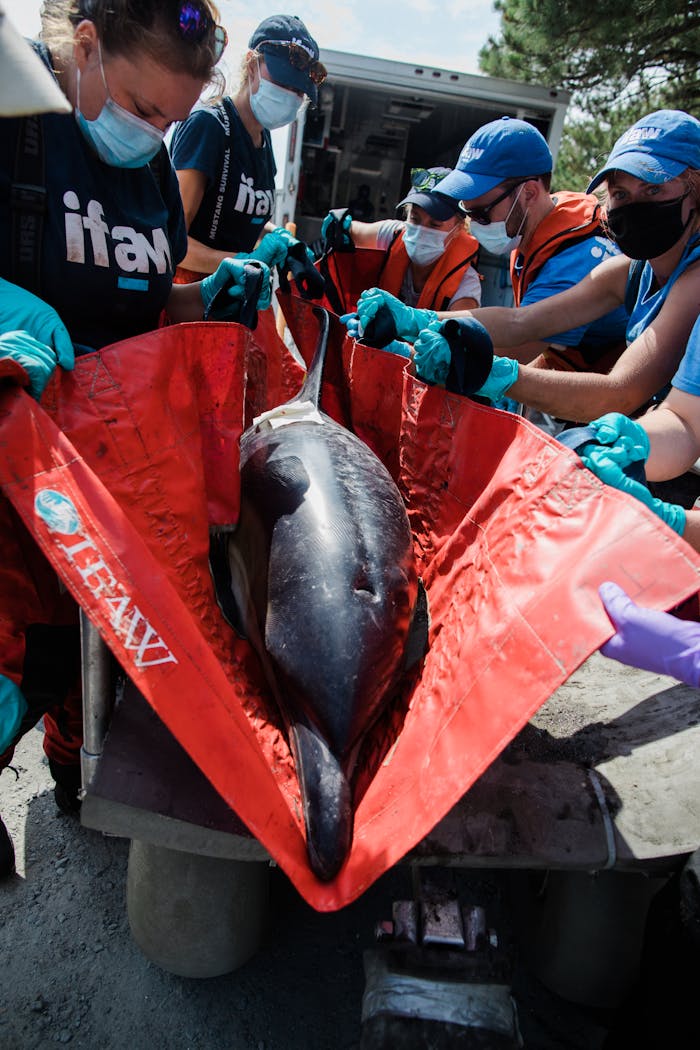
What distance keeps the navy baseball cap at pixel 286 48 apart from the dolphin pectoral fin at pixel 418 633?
280 cm

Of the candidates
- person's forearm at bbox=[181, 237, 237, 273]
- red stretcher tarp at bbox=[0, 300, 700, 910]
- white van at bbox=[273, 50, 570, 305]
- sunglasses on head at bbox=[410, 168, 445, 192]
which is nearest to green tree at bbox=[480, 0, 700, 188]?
white van at bbox=[273, 50, 570, 305]

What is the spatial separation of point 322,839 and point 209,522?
122 cm

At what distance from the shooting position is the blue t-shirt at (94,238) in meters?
1.93

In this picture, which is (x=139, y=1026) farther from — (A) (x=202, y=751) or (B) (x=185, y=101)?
(B) (x=185, y=101)

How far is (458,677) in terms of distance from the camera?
1.60m

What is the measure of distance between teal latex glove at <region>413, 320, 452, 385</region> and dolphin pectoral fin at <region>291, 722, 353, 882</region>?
1268mm

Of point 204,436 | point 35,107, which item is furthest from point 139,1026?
point 35,107

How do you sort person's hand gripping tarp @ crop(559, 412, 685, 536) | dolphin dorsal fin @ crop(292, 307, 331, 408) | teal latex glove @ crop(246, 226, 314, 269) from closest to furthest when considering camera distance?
person's hand gripping tarp @ crop(559, 412, 685, 536) < dolphin dorsal fin @ crop(292, 307, 331, 408) < teal latex glove @ crop(246, 226, 314, 269)

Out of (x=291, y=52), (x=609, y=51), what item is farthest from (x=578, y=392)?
(x=609, y=51)

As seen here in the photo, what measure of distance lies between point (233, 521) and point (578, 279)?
2.08 metres

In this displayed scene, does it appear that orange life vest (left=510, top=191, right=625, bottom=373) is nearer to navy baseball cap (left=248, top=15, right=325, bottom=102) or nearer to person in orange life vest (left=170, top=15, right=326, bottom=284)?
person in orange life vest (left=170, top=15, right=326, bottom=284)

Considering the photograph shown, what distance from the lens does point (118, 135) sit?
1991 mm

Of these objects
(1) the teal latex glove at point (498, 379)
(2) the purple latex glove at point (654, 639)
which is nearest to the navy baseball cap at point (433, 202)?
(1) the teal latex glove at point (498, 379)

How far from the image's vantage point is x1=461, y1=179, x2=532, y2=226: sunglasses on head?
331cm
